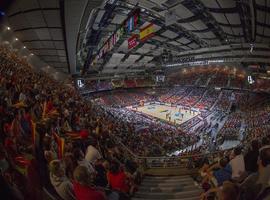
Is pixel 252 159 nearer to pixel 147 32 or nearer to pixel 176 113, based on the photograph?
pixel 147 32

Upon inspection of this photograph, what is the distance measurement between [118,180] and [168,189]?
0.29 m

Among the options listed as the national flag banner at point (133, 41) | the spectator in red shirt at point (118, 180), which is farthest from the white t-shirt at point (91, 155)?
the national flag banner at point (133, 41)

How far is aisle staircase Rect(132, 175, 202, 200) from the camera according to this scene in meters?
0.97

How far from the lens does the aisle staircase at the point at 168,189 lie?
97cm

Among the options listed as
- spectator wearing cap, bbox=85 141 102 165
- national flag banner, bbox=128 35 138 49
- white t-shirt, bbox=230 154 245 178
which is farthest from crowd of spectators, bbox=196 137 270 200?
national flag banner, bbox=128 35 138 49

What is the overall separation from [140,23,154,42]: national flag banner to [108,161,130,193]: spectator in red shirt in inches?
134

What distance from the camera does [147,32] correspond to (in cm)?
430

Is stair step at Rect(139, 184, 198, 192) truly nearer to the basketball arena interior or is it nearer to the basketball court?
the basketball arena interior

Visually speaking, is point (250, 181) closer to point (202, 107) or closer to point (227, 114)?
point (227, 114)

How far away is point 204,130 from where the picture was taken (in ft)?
8.67

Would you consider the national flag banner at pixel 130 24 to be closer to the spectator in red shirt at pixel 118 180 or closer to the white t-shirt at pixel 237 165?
the spectator in red shirt at pixel 118 180

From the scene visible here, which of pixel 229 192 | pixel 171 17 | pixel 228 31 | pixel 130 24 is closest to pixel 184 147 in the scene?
pixel 228 31

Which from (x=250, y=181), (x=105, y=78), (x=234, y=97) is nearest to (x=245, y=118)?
(x=234, y=97)

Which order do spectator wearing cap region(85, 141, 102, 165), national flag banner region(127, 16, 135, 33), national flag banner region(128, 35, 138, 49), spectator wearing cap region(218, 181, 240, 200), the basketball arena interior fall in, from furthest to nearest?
national flag banner region(128, 35, 138, 49) → national flag banner region(127, 16, 135, 33) → spectator wearing cap region(85, 141, 102, 165) → the basketball arena interior → spectator wearing cap region(218, 181, 240, 200)
